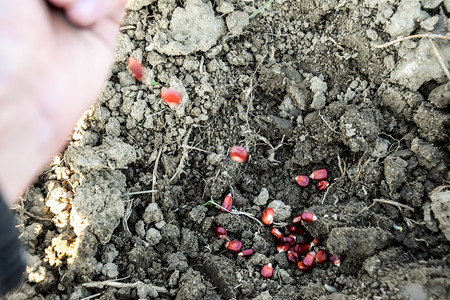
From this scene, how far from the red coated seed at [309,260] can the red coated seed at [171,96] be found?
187 cm

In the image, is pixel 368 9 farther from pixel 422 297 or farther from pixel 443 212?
pixel 422 297

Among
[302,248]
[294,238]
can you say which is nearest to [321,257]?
[302,248]

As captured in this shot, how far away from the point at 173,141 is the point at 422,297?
2478 millimetres

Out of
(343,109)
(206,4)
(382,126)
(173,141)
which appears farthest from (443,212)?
(206,4)

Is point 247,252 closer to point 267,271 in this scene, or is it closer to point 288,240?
point 267,271

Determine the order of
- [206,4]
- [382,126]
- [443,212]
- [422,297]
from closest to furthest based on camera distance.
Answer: [422,297], [443,212], [382,126], [206,4]

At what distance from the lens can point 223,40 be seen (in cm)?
427

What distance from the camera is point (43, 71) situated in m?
2.32

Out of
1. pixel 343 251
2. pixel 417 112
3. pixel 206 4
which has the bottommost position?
pixel 343 251

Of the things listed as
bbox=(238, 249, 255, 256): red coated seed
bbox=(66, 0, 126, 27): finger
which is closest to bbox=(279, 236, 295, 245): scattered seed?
bbox=(238, 249, 255, 256): red coated seed

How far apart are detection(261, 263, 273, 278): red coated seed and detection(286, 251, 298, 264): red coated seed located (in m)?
0.25

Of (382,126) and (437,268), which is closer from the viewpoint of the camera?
(437,268)

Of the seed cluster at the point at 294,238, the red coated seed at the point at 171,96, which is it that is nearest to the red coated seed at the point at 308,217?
the seed cluster at the point at 294,238

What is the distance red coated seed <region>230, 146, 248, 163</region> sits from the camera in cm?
407
